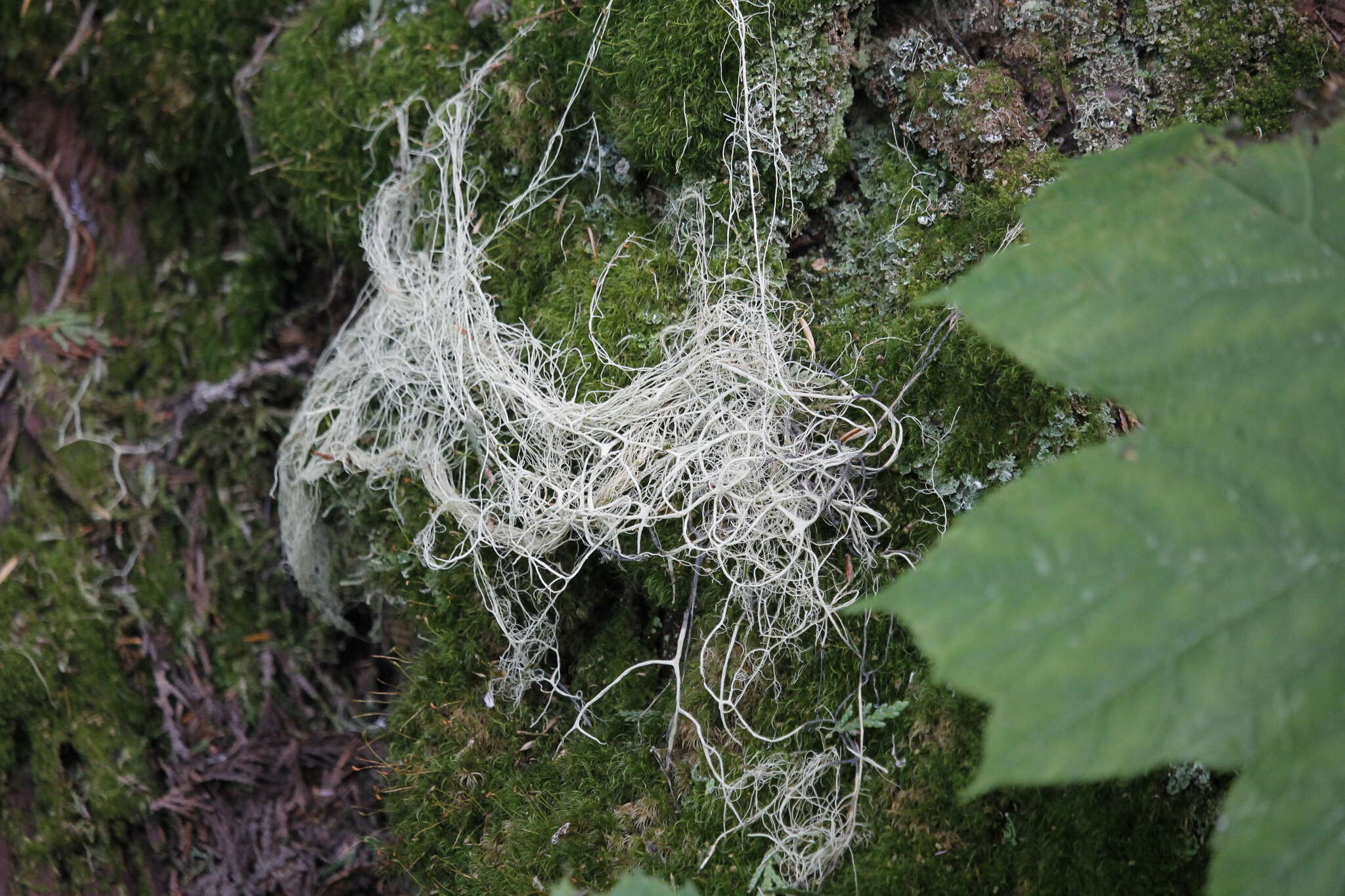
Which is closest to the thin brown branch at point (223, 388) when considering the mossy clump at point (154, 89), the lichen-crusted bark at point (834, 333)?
the mossy clump at point (154, 89)

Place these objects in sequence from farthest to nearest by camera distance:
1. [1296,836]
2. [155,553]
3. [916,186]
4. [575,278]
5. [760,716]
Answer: [155,553]
[575,278]
[916,186]
[760,716]
[1296,836]

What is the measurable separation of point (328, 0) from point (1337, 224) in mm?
2475

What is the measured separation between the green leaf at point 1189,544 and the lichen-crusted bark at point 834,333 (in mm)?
706

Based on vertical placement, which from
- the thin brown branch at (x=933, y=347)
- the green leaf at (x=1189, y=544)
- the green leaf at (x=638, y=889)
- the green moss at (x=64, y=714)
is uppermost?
the green leaf at (x=1189, y=544)

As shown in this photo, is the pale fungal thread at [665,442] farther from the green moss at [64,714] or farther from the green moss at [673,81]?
the green moss at [64,714]

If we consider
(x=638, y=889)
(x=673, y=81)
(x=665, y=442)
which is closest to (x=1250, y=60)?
(x=673, y=81)

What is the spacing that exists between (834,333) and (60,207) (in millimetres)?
2382

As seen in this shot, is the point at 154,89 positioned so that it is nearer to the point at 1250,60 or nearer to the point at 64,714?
the point at 64,714

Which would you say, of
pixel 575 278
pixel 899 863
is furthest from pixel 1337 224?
pixel 575 278

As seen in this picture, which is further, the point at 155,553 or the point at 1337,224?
the point at 155,553

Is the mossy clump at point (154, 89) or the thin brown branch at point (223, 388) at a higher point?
the mossy clump at point (154, 89)

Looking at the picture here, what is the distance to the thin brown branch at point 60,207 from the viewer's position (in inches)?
104

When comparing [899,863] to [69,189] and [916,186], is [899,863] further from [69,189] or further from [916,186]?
[69,189]

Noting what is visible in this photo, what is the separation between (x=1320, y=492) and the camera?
2.76 ft
